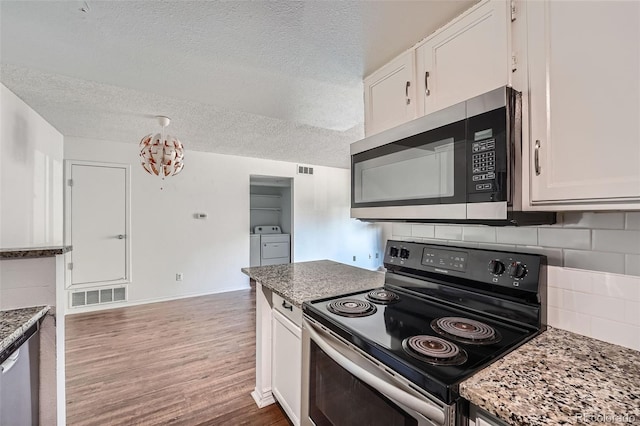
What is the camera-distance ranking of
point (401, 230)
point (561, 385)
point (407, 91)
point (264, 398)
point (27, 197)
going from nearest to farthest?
point (561, 385) < point (407, 91) < point (401, 230) < point (264, 398) < point (27, 197)

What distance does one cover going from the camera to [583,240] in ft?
3.20

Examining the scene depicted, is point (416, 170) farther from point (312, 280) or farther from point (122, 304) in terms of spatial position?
point (122, 304)

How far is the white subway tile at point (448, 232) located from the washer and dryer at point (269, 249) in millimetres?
4375

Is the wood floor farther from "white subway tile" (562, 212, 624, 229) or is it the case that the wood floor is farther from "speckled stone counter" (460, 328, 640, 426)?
"white subway tile" (562, 212, 624, 229)

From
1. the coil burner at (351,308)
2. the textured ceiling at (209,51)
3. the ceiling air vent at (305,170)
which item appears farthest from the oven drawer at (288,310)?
the ceiling air vent at (305,170)

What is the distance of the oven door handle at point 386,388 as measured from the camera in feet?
2.37

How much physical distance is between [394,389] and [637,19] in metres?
1.16

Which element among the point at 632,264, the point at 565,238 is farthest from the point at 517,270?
the point at 632,264

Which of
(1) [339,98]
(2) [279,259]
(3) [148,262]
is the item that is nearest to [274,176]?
(2) [279,259]

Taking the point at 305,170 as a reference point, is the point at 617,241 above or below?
below

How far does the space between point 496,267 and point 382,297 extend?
0.52 m

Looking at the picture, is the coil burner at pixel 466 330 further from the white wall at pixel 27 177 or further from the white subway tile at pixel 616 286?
the white wall at pixel 27 177

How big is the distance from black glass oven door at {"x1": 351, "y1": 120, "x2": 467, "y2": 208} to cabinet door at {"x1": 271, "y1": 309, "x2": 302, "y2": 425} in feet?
2.62

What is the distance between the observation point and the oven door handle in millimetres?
723
